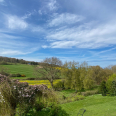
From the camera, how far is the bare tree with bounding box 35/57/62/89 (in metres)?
22.8

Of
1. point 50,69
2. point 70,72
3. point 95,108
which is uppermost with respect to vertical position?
point 50,69

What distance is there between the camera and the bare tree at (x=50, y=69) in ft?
74.7

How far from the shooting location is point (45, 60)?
915 inches

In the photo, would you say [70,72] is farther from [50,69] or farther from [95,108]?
[95,108]

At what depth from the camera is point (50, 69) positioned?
23219 millimetres

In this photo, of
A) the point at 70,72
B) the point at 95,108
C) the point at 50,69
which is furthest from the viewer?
the point at 50,69

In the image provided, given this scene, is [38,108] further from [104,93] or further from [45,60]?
[45,60]

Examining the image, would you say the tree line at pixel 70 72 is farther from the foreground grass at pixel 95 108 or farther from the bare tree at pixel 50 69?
the foreground grass at pixel 95 108

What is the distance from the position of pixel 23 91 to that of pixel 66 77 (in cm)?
1707

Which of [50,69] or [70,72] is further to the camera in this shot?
[50,69]

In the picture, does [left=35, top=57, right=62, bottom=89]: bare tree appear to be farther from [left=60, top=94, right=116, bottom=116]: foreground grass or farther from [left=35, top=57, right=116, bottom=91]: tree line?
[left=60, top=94, right=116, bottom=116]: foreground grass

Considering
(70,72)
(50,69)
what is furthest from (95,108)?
(50,69)

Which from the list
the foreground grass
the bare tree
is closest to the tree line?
the bare tree

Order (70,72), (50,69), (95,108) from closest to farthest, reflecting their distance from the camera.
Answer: (95,108) → (70,72) → (50,69)
